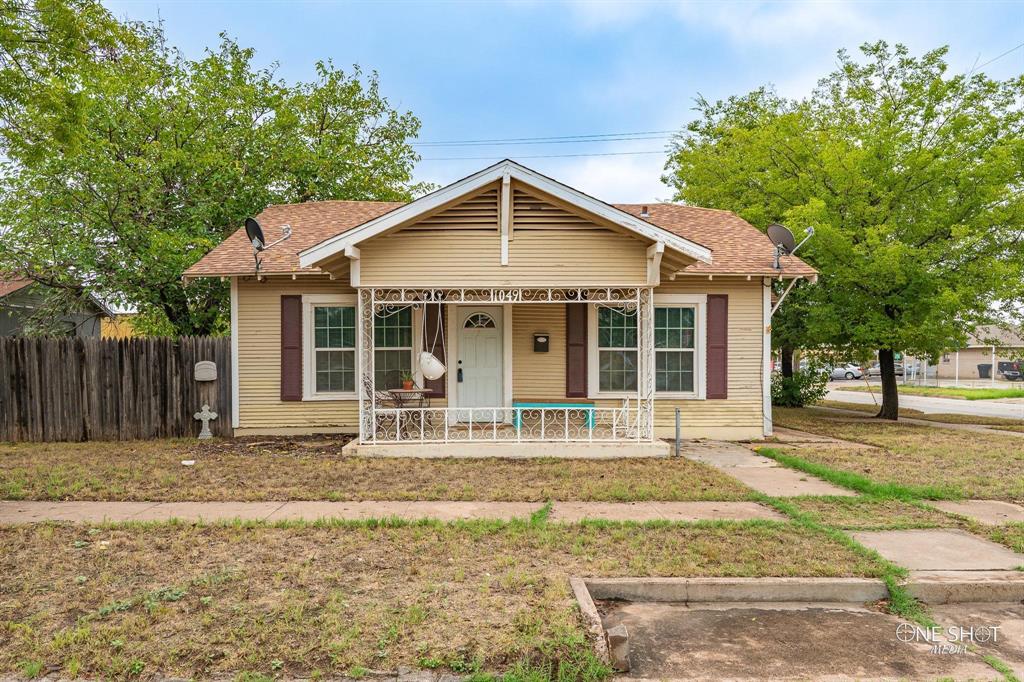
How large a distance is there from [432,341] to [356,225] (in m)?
2.41

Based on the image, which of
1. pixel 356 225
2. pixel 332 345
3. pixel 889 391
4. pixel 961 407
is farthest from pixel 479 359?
pixel 961 407

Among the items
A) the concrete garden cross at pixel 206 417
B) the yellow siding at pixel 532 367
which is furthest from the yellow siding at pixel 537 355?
the concrete garden cross at pixel 206 417

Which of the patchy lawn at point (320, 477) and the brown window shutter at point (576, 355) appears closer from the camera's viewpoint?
the patchy lawn at point (320, 477)

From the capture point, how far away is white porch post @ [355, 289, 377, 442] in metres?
9.60

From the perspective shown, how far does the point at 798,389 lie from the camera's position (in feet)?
61.3

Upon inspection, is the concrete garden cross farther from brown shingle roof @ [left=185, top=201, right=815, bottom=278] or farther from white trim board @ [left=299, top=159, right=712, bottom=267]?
white trim board @ [left=299, top=159, right=712, bottom=267]

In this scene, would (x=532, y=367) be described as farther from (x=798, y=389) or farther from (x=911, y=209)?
(x=798, y=389)

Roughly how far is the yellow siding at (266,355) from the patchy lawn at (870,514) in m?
8.27

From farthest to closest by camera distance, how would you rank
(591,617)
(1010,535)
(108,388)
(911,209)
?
1. (911,209)
2. (108,388)
3. (1010,535)
4. (591,617)

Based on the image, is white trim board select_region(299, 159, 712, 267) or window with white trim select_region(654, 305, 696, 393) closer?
white trim board select_region(299, 159, 712, 267)

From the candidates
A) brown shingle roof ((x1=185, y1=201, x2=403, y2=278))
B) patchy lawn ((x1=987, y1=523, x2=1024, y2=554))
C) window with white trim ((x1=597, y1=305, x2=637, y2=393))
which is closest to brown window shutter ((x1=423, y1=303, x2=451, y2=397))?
brown shingle roof ((x1=185, y1=201, x2=403, y2=278))

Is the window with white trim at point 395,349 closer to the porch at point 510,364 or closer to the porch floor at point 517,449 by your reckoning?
the porch at point 510,364

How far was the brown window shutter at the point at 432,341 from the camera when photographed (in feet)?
36.5

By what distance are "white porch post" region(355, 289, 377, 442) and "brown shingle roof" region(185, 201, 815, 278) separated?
1344mm
